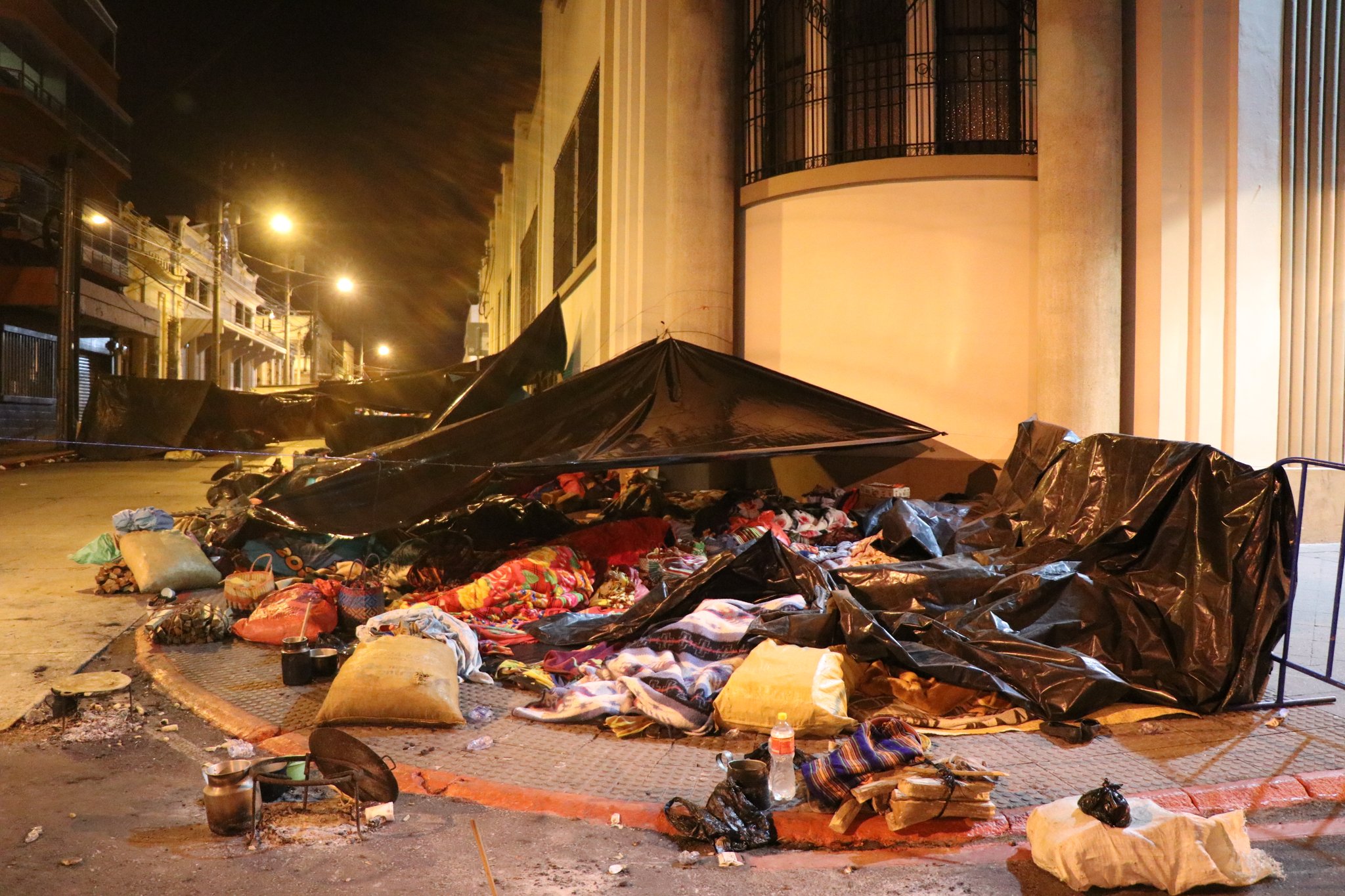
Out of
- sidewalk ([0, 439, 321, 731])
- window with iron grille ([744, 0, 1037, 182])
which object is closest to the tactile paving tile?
sidewalk ([0, 439, 321, 731])

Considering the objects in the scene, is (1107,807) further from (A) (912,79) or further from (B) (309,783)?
(A) (912,79)

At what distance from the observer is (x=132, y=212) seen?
36156 mm

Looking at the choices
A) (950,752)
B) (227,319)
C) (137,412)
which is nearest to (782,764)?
(950,752)

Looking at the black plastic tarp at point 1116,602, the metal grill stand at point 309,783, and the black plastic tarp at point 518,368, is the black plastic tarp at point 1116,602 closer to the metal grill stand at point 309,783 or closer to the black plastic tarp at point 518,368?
the metal grill stand at point 309,783

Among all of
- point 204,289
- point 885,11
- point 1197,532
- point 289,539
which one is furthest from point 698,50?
point 204,289

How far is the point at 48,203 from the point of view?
29344 mm

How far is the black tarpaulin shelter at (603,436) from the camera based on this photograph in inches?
291

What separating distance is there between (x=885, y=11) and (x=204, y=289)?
43.6 m

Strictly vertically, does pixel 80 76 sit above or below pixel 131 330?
above

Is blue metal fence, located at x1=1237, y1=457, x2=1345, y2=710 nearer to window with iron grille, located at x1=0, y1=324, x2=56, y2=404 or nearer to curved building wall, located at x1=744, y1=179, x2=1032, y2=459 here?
curved building wall, located at x1=744, y1=179, x2=1032, y2=459

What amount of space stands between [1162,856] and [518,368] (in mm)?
10541

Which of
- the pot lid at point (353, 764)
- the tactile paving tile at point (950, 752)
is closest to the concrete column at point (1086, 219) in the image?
the tactile paving tile at point (950, 752)

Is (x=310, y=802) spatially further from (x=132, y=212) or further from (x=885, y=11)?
(x=132, y=212)

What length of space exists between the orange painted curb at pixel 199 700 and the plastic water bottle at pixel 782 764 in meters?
2.55
